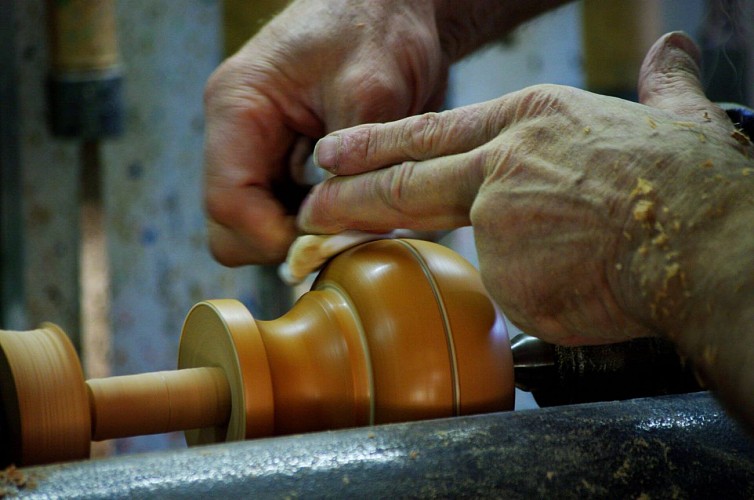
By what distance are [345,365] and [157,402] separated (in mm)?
189

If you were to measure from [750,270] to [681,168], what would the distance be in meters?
0.11

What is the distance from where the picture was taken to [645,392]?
0.97 m

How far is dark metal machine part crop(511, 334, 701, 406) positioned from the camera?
948 mm

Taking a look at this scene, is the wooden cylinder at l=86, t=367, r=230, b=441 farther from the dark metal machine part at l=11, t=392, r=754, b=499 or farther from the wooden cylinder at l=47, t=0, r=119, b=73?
the wooden cylinder at l=47, t=0, r=119, b=73

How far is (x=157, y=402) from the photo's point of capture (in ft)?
2.66

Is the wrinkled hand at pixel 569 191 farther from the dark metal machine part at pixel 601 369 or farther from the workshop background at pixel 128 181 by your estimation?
the workshop background at pixel 128 181

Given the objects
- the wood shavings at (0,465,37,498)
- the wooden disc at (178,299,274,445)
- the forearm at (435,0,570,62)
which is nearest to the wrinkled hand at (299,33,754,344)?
the wooden disc at (178,299,274,445)

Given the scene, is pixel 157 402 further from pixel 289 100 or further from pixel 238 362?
pixel 289 100

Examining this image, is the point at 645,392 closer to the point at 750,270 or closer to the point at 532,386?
the point at 532,386

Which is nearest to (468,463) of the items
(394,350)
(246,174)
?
(394,350)

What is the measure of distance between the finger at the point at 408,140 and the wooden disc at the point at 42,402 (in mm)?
347

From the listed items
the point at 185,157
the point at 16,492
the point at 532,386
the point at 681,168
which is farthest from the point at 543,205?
the point at 185,157

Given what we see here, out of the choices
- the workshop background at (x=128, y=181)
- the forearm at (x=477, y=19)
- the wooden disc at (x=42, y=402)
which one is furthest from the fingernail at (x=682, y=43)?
the workshop background at (x=128, y=181)

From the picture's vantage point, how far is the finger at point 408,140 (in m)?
0.83
